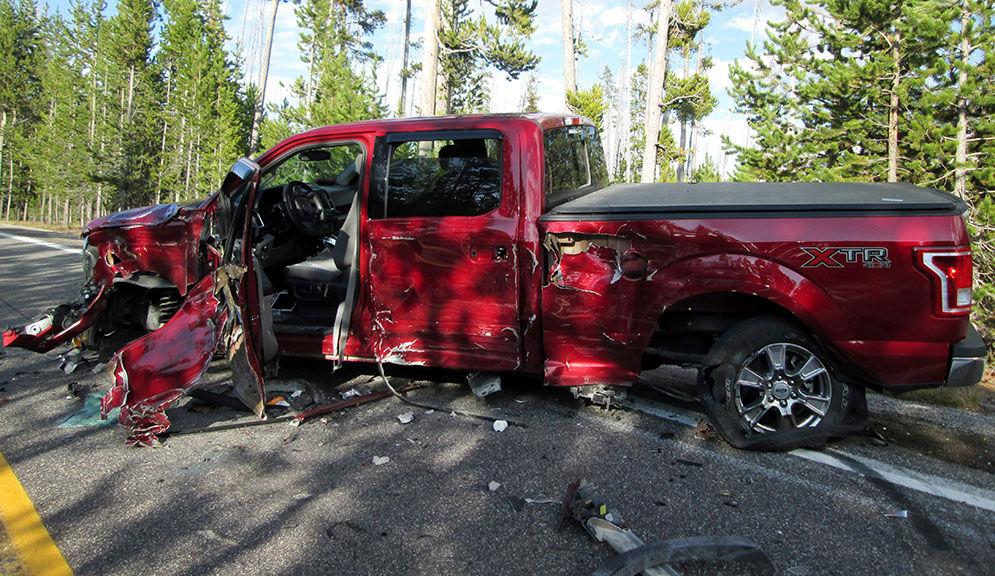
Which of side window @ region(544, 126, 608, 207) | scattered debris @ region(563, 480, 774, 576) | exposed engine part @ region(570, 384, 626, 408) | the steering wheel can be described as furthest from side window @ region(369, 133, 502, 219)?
scattered debris @ region(563, 480, 774, 576)

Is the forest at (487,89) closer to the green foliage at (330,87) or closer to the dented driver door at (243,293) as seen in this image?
the green foliage at (330,87)

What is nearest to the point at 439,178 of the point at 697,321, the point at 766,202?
the point at 697,321

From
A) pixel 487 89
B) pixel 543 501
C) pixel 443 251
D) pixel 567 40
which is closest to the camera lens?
pixel 543 501

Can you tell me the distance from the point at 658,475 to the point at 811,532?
768mm

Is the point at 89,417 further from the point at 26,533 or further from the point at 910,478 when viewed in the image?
the point at 910,478

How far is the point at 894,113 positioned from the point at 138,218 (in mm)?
9868

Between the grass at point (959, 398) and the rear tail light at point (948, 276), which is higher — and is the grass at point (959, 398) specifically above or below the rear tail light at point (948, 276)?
below

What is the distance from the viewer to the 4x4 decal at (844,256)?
306 cm

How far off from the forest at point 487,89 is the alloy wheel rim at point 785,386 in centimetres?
614

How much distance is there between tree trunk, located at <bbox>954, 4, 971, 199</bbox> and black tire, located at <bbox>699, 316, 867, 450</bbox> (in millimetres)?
6589

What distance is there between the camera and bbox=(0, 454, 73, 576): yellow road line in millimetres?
2453

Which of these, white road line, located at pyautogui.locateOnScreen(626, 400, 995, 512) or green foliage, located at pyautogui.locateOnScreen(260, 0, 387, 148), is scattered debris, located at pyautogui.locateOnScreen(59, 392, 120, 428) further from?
green foliage, located at pyautogui.locateOnScreen(260, 0, 387, 148)

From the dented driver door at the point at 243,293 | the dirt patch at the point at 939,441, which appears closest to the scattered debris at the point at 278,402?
the dented driver door at the point at 243,293

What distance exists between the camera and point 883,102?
909cm
